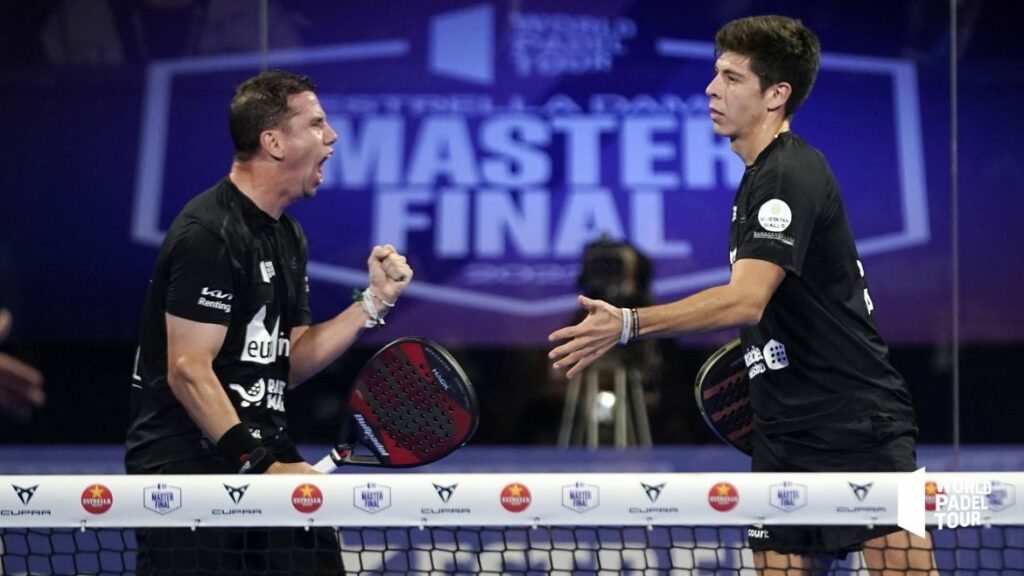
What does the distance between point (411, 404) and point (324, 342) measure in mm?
365

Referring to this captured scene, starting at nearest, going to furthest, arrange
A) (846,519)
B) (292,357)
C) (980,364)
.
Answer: (846,519) → (292,357) → (980,364)

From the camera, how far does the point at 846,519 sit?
256 cm

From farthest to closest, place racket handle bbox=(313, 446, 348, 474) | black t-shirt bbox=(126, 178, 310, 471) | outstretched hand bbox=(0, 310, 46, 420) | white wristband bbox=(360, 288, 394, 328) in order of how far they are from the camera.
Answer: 1. white wristband bbox=(360, 288, 394, 328)
2. racket handle bbox=(313, 446, 348, 474)
3. black t-shirt bbox=(126, 178, 310, 471)
4. outstretched hand bbox=(0, 310, 46, 420)

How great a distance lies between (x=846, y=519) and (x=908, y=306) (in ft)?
13.3

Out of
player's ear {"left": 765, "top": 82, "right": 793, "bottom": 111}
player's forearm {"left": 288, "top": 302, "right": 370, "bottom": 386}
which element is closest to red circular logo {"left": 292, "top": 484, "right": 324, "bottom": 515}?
player's forearm {"left": 288, "top": 302, "right": 370, "bottom": 386}

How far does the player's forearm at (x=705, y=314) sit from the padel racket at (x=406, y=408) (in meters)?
0.49

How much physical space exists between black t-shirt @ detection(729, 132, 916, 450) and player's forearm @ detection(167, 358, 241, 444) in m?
1.10

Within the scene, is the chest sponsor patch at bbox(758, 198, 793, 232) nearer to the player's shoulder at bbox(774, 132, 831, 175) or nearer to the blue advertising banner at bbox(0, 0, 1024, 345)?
the player's shoulder at bbox(774, 132, 831, 175)

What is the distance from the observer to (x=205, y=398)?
9.40ft

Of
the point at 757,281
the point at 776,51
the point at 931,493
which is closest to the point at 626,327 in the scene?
the point at 757,281

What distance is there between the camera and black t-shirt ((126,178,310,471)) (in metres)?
2.96

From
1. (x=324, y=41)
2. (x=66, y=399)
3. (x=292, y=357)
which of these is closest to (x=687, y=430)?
(x=324, y=41)

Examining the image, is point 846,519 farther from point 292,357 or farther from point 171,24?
point 171,24
